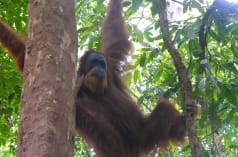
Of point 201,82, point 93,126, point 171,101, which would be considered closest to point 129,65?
point 171,101

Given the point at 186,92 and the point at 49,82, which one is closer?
the point at 49,82

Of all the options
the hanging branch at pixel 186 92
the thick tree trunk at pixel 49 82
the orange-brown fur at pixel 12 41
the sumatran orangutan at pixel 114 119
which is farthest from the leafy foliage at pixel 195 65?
the thick tree trunk at pixel 49 82

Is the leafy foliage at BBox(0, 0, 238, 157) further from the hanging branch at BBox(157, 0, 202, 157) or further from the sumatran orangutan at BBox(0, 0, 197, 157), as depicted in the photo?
the hanging branch at BBox(157, 0, 202, 157)

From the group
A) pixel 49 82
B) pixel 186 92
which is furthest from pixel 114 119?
pixel 49 82

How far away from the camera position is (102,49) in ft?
12.8

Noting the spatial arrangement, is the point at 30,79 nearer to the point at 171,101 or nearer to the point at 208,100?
the point at 208,100

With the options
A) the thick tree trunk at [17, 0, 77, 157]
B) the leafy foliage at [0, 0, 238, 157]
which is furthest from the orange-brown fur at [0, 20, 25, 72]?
the thick tree trunk at [17, 0, 77, 157]

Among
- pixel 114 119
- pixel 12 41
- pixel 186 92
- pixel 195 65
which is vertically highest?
pixel 12 41

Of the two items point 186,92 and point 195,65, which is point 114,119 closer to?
point 195,65

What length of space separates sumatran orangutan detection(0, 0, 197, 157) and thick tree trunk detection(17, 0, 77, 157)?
55.1 inches

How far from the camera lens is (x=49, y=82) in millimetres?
1433

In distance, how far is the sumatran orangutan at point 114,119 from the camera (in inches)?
119

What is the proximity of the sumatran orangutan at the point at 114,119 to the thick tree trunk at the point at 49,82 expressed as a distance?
1401 millimetres

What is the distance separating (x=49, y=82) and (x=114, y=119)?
1.84 metres
